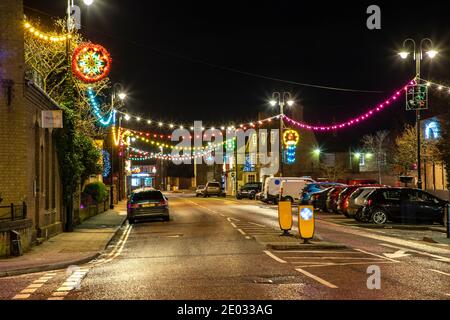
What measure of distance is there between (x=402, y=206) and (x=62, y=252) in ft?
47.7

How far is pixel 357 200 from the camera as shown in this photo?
27328 millimetres

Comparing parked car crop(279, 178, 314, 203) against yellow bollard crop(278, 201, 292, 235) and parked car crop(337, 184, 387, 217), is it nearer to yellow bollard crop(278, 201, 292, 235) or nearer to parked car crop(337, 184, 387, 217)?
parked car crop(337, 184, 387, 217)

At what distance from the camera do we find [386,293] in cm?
972

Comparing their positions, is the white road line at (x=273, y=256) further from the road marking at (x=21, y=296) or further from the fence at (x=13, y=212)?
the fence at (x=13, y=212)

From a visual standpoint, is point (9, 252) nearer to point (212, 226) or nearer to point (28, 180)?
point (28, 180)

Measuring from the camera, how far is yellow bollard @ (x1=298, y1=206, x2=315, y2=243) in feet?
55.9

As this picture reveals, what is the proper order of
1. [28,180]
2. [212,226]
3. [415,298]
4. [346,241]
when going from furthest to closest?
1. [212,226]
2. [346,241]
3. [28,180]
4. [415,298]

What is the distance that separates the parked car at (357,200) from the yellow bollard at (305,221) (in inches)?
388

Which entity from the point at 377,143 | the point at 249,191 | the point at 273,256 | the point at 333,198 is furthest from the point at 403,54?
the point at 377,143

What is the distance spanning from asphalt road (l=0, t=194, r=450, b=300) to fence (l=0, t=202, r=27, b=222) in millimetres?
2581

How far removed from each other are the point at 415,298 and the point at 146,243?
11423mm

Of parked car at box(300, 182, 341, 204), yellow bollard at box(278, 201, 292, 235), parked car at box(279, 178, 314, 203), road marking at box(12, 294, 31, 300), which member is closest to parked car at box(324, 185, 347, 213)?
parked car at box(300, 182, 341, 204)

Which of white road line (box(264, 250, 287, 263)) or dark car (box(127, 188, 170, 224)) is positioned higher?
dark car (box(127, 188, 170, 224))
